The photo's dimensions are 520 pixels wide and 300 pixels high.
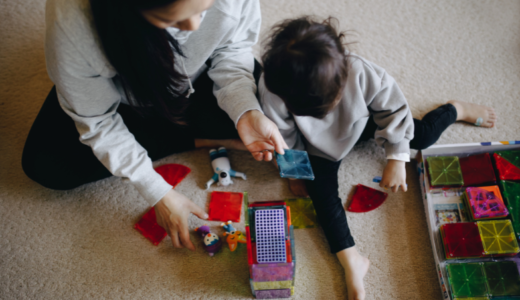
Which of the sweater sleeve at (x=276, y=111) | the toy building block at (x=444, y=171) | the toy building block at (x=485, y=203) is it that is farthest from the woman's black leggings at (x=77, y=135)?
the toy building block at (x=485, y=203)

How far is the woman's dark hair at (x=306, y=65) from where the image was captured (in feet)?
2.06

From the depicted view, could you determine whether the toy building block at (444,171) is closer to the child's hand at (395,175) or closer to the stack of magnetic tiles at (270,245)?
the child's hand at (395,175)

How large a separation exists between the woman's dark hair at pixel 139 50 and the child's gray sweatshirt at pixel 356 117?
26 cm

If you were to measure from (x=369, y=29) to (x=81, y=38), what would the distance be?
995 mm

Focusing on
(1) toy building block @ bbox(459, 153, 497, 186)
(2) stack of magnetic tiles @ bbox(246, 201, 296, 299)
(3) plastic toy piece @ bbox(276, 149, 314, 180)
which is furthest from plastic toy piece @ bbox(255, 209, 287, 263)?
(1) toy building block @ bbox(459, 153, 497, 186)

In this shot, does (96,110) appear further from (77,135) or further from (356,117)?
(356,117)

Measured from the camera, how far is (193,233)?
0.96m

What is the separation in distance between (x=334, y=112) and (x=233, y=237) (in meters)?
0.43

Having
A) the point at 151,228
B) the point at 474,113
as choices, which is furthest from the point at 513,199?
the point at 151,228

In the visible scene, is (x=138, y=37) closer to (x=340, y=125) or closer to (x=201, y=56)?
(x=201, y=56)

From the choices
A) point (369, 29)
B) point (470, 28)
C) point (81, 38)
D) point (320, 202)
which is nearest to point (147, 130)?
point (81, 38)

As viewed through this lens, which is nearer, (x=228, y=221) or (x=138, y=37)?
(x=138, y=37)

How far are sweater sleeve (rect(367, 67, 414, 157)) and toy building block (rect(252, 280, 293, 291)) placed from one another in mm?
430

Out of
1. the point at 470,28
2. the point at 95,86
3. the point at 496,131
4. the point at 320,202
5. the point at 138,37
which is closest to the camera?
the point at 138,37
